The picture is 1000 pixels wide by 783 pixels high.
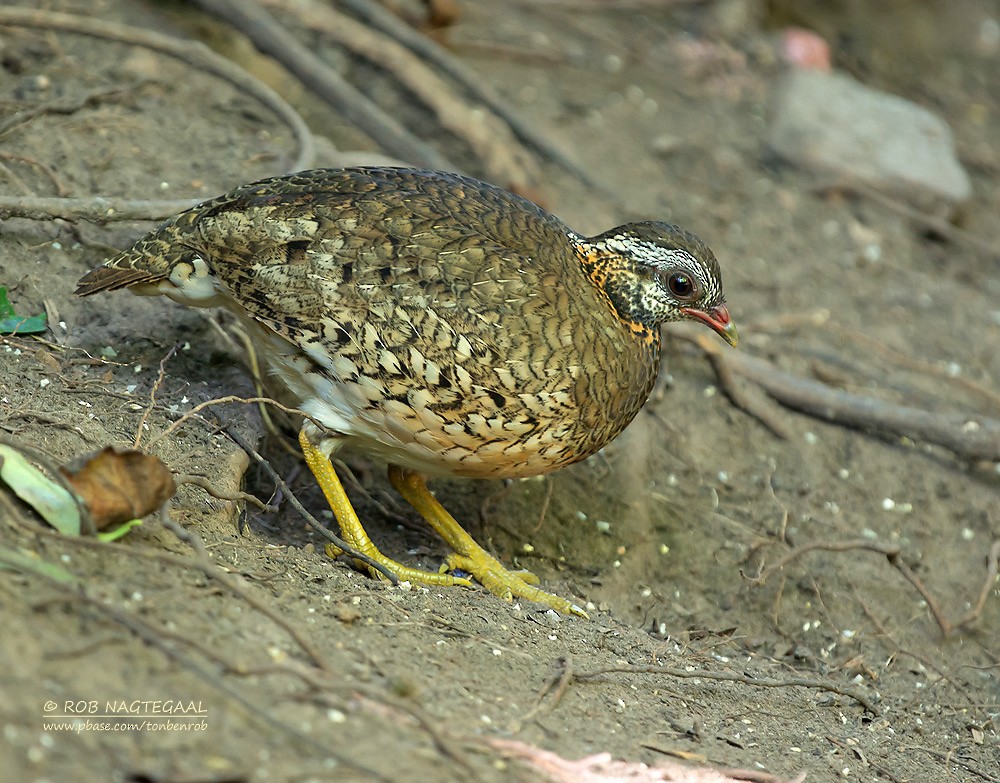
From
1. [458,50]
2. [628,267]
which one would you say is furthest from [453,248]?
[458,50]

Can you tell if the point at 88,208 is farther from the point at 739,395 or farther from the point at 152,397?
the point at 739,395

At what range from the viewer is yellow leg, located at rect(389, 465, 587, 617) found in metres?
4.36

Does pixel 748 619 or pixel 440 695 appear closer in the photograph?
pixel 440 695

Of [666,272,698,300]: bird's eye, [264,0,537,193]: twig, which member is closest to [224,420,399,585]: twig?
[666,272,698,300]: bird's eye

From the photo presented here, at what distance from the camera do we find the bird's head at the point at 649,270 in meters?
4.39

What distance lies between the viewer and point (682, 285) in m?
4.42

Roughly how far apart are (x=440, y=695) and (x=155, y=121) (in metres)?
3.78

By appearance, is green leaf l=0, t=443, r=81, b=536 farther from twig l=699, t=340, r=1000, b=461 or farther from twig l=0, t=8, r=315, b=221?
twig l=699, t=340, r=1000, b=461

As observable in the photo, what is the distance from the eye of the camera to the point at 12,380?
396cm

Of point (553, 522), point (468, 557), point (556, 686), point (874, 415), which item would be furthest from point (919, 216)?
point (556, 686)

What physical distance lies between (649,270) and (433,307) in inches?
A: 38.8

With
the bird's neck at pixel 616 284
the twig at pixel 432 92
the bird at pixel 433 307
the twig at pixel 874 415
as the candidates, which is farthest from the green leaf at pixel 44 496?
the twig at pixel 432 92

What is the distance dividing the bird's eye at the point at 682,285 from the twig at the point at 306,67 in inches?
95.2

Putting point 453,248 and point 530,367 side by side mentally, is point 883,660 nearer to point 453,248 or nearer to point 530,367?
point 530,367
